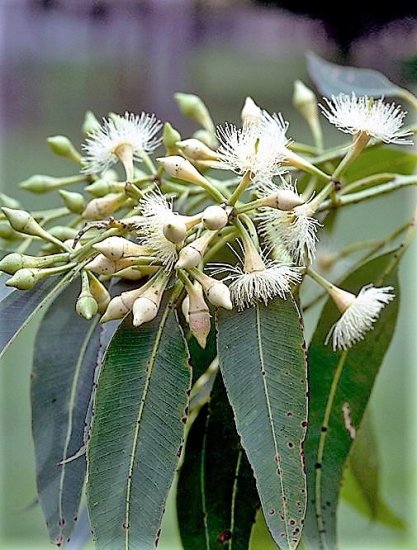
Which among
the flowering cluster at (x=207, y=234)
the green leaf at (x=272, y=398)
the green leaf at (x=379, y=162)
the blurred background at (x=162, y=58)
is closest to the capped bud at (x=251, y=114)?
the flowering cluster at (x=207, y=234)

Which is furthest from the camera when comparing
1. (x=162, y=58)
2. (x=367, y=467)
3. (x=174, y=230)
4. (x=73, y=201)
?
(x=162, y=58)

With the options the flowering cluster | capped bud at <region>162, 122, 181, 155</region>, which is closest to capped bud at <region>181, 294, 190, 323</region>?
the flowering cluster

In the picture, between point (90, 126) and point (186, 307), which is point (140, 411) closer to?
point (186, 307)

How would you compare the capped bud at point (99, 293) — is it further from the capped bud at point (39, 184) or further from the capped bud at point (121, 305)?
the capped bud at point (39, 184)

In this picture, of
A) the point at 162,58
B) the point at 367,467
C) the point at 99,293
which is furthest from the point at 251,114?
the point at 162,58

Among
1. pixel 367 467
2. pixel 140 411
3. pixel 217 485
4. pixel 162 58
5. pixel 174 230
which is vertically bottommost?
pixel 162 58

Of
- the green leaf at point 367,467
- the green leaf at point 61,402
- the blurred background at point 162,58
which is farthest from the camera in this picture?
the blurred background at point 162,58

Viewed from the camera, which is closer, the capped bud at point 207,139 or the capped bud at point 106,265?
the capped bud at point 106,265
